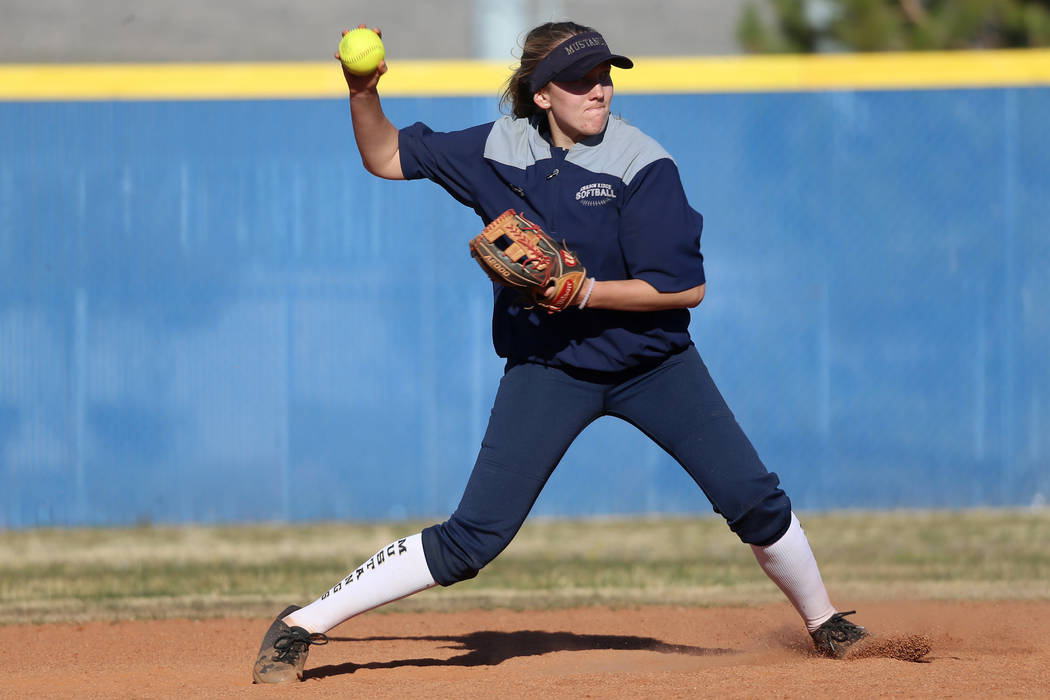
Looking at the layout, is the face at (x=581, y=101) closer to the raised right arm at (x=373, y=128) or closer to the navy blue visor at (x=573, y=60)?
the navy blue visor at (x=573, y=60)

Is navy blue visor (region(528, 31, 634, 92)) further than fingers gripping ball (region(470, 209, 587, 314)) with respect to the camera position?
Yes

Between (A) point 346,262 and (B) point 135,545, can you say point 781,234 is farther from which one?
(B) point 135,545

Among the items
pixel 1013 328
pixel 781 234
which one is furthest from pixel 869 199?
pixel 1013 328

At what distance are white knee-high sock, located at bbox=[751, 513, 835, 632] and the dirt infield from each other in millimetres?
180

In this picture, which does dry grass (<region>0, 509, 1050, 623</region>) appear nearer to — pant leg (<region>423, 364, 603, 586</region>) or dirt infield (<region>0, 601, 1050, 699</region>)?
dirt infield (<region>0, 601, 1050, 699</region>)

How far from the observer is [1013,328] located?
9250 millimetres

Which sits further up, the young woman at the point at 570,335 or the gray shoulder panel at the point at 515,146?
the gray shoulder panel at the point at 515,146

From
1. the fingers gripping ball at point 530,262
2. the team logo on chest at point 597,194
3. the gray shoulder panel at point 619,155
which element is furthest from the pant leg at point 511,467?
the gray shoulder panel at point 619,155

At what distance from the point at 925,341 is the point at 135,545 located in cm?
538

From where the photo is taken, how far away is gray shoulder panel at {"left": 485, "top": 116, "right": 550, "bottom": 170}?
4301mm

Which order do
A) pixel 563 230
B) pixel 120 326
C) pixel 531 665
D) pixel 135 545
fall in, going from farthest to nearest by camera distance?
pixel 120 326 < pixel 135 545 < pixel 531 665 < pixel 563 230

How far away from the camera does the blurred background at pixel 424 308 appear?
29.6 feet

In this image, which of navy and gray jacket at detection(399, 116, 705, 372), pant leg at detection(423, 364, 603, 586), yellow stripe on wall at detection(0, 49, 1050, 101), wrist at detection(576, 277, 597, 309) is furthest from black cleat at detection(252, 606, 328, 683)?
yellow stripe on wall at detection(0, 49, 1050, 101)

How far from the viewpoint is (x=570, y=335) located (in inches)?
168
